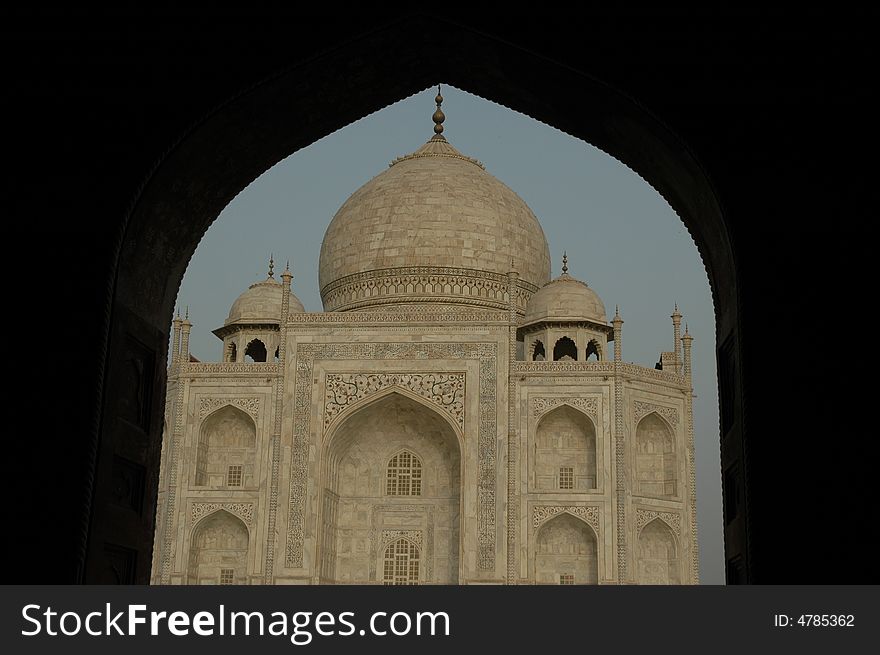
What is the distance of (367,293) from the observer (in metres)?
25.5

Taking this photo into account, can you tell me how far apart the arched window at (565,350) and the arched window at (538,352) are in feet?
0.95

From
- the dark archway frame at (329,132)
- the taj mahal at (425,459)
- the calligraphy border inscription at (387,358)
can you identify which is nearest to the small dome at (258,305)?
the taj mahal at (425,459)

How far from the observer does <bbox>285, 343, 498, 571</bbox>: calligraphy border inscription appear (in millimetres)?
20875

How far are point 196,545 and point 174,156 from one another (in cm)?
1793

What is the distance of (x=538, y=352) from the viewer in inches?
950

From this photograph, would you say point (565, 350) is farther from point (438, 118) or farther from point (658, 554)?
point (438, 118)

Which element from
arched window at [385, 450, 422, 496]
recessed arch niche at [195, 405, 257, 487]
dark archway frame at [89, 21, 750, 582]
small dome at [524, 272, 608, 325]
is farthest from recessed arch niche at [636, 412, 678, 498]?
dark archway frame at [89, 21, 750, 582]

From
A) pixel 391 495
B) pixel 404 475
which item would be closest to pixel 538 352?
pixel 404 475

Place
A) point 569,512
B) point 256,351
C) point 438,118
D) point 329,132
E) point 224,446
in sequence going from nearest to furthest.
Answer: point 329,132 → point 569,512 → point 224,446 → point 256,351 → point 438,118

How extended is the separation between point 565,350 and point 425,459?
4249mm

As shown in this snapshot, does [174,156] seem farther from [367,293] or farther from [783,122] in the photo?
[367,293]

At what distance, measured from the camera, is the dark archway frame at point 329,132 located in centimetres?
485

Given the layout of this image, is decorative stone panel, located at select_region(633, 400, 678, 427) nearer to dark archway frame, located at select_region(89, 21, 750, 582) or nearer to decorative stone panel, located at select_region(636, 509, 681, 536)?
decorative stone panel, located at select_region(636, 509, 681, 536)

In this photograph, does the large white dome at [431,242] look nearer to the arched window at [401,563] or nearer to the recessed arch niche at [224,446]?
the recessed arch niche at [224,446]
